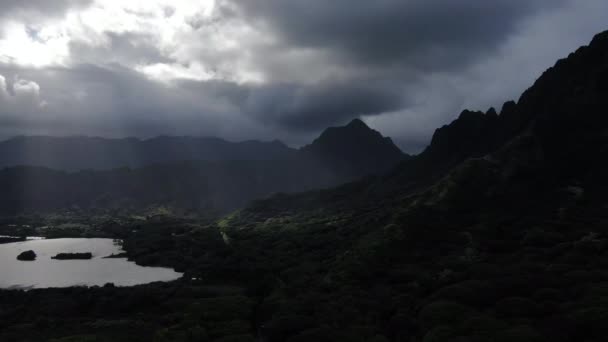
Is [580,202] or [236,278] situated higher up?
[580,202]

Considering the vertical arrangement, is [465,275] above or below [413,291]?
above

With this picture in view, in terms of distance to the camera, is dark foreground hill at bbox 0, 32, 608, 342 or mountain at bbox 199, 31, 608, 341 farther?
dark foreground hill at bbox 0, 32, 608, 342

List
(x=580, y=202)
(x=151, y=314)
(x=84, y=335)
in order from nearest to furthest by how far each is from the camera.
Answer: (x=84, y=335)
(x=151, y=314)
(x=580, y=202)

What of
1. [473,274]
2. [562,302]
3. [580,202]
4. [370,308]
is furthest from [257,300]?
[580,202]

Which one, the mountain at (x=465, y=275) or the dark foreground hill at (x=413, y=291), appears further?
the dark foreground hill at (x=413, y=291)

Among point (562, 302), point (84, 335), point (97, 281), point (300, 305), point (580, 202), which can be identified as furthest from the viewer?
point (97, 281)

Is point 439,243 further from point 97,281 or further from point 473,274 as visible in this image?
point 97,281

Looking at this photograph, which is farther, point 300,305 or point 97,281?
point 97,281

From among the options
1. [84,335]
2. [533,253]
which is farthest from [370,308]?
[84,335]

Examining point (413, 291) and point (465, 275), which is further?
point (465, 275)
